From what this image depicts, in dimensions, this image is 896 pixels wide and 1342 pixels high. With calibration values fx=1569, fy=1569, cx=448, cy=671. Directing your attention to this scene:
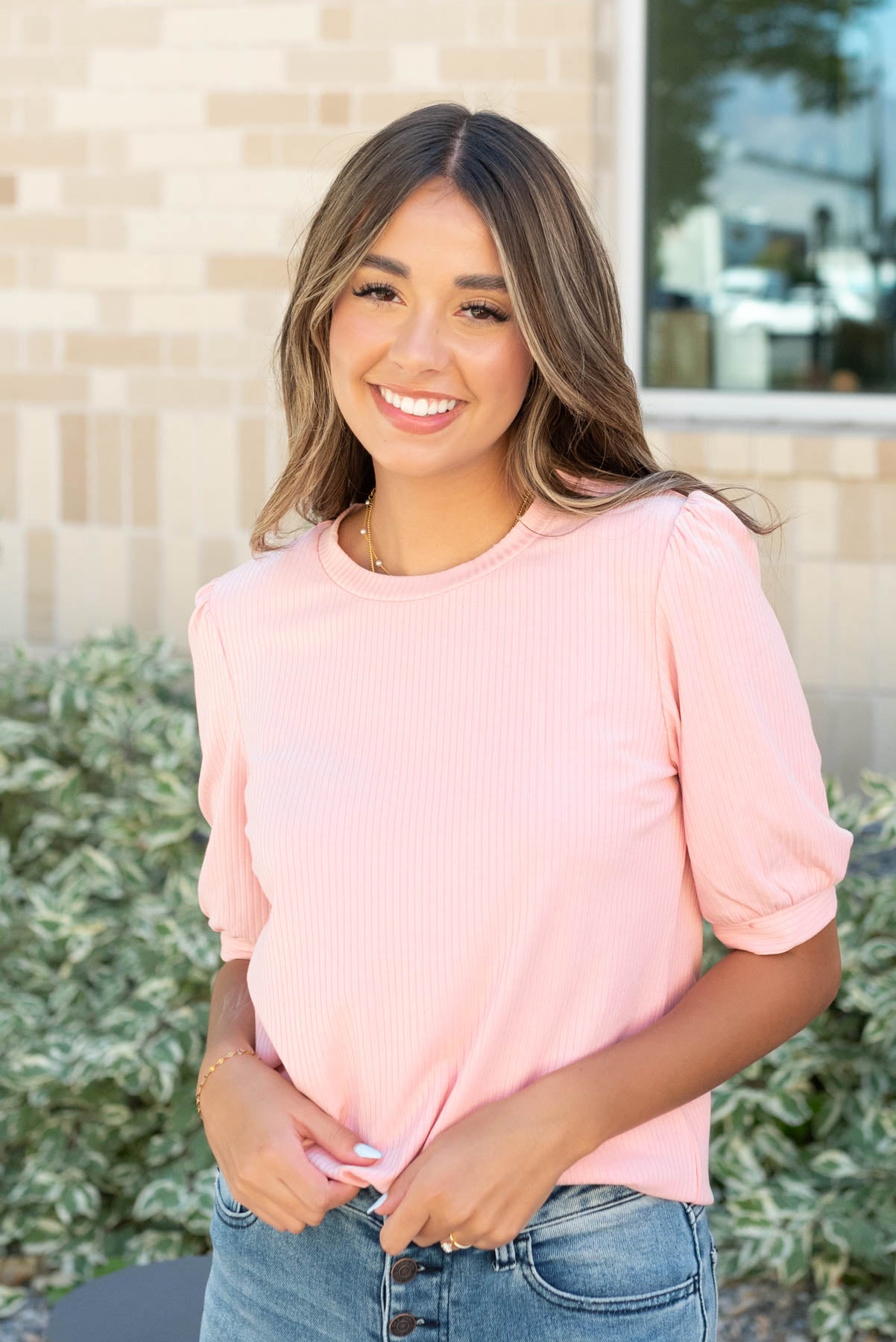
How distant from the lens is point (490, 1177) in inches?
A: 52.2

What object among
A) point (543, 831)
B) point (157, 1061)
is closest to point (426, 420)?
point (543, 831)

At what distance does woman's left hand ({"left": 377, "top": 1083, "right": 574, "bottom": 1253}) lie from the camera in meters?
1.33

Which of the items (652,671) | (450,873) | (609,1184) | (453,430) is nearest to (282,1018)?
(450,873)

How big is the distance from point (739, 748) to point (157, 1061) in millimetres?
1884

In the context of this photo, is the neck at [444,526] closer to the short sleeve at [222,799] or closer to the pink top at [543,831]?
the pink top at [543,831]

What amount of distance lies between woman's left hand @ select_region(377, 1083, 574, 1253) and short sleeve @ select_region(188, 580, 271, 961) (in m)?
0.46

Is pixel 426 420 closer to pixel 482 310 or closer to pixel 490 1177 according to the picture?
pixel 482 310

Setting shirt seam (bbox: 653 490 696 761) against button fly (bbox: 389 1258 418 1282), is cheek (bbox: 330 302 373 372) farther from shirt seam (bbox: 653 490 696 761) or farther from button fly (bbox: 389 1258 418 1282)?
button fly (bbox: 389 1258 418 1282)

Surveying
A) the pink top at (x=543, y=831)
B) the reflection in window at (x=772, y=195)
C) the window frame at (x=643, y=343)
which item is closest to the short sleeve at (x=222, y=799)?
the pink top at (x=543, y=831)

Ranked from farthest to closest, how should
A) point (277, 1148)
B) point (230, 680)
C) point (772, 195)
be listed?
point (772, 195) → point (230, 680) → point (277, 1148)

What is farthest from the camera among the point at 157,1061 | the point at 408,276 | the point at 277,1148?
the point at 157,1061

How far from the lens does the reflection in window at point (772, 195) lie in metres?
3.79

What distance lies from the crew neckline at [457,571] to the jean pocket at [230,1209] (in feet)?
1.96

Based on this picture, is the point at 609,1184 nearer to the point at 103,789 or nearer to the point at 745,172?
the point at 103,789
